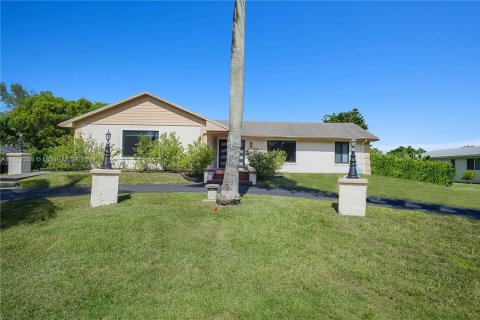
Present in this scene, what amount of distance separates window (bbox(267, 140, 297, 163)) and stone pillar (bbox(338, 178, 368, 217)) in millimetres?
14723

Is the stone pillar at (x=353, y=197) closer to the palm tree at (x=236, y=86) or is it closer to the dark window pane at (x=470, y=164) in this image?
the palm tree at (x=236, y=86)

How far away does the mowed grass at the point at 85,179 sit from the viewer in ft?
42.7

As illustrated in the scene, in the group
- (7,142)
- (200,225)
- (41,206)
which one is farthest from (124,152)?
(7,142)

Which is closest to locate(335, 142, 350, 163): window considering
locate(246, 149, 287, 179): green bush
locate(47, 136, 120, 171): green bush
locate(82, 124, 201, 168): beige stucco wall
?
locate(246, 149, 287, 179): green bush

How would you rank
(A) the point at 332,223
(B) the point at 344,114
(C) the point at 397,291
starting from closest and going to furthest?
(C) the point at 397,291 → (A) the point at 332,223 → (B) the point at 344,114

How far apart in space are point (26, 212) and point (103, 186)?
2.07 m

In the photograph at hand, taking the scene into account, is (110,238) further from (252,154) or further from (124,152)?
(124,152)

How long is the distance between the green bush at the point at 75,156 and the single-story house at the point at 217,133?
3.02 feet

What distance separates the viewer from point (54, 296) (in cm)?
361

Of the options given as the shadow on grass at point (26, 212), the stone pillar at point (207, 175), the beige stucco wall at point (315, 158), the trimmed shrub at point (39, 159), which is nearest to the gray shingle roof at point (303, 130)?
the beige stucco wall at point (315, 158)

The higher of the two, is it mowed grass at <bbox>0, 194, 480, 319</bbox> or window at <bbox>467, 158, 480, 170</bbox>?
window at <bbox>467, 158, 480, 170</bbox>

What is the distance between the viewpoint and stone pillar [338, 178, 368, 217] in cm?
744

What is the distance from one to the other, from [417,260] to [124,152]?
17.4 meters

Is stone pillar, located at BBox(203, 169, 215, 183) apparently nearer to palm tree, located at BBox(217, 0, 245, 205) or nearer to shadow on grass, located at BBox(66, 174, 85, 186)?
shadow on grass, located at BBox(66, 174, 85, 186)
